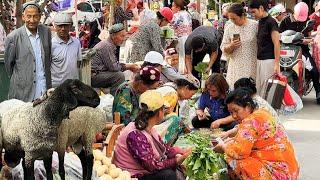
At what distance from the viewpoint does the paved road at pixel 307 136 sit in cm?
761

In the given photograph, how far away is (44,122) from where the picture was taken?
12.4 feet

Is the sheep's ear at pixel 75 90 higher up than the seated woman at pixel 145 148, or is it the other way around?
the sheep's ear at pixel 75 90

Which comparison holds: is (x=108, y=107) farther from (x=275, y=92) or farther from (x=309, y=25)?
(x=309, y=25)

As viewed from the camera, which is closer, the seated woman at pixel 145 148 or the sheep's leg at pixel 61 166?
the sheep's leg at pixel 61 166

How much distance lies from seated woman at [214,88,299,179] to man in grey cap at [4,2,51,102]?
58.5 inches

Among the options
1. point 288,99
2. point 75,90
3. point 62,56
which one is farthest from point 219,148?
point 288,99

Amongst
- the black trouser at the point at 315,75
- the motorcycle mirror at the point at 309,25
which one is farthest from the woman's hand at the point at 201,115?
the motorcycle mirror at the point at 309,25

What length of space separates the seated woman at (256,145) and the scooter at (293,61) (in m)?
5.92

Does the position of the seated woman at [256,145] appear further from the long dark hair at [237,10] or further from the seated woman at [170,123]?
the long dark hair at [237,10]

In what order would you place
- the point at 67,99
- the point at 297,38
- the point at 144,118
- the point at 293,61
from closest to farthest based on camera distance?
the point at 67,99
the point at 144,118
the point at 293,61
the point at 297,38

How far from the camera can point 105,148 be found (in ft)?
18.4

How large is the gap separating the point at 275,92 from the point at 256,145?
2934 millimetres

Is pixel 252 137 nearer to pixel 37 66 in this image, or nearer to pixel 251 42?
pixel 37 66

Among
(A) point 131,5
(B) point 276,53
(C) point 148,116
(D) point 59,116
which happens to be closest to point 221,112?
(B) point 276,53
